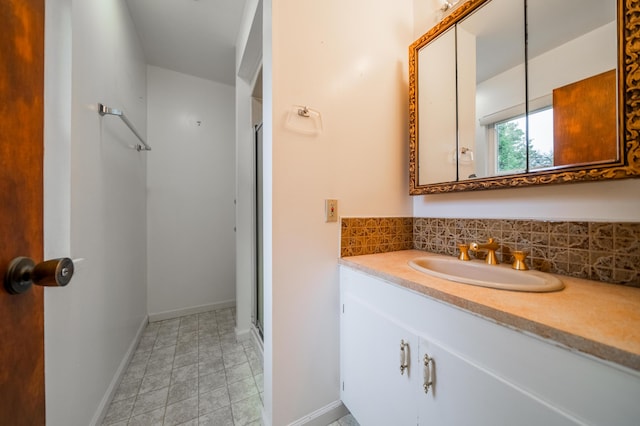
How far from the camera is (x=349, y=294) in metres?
1.09

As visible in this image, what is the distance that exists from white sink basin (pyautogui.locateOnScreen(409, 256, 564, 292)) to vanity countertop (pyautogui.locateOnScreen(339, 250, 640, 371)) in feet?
0.06

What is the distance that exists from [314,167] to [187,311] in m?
2.34

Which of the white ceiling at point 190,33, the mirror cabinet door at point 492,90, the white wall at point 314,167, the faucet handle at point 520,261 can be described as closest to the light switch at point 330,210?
the white wall at point 314,167

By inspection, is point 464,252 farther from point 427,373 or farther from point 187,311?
point 187,311

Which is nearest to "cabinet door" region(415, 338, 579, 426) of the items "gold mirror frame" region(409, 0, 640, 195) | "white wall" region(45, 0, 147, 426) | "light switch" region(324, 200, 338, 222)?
"light switch" region(324, 200, 338, 222)

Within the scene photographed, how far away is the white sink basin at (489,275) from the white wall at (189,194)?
2304 millimetres

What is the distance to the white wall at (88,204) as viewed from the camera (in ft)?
2.73

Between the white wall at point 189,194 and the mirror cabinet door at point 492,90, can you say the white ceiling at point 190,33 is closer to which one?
the white wall at point 189,194

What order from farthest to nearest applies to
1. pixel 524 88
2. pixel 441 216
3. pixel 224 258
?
pixel 224 258, pixel 441 216, pixel 524 88

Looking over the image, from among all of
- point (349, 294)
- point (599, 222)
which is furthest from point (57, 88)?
point (599, 222)

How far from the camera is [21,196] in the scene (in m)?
0.41

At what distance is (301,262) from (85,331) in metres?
1.07

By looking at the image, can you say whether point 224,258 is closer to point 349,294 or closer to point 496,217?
point 349,294

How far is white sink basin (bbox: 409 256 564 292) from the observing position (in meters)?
0.67
